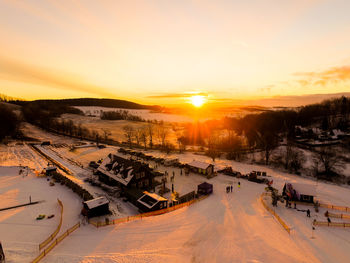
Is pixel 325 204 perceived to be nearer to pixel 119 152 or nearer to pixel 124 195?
pixel 124 195

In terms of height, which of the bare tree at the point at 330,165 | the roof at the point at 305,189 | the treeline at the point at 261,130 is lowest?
the bare tree at the point at 330,165

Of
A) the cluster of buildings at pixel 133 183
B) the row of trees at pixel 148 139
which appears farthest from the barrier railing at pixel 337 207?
the row of trees at pixel 148 139

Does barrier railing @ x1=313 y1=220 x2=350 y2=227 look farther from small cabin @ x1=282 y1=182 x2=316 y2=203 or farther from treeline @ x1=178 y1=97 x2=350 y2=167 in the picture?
treeline @ x1=178 y1=97 x2=350 y2=167

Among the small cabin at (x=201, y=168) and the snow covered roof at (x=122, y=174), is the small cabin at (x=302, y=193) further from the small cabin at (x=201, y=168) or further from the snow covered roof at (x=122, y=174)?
the snow covered roof at (x=122, y=174)

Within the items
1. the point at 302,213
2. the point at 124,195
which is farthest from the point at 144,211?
the point at 302,213

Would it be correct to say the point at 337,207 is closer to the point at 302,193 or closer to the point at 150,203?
the point at 302,193

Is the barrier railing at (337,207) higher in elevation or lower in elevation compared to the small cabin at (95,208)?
lower
